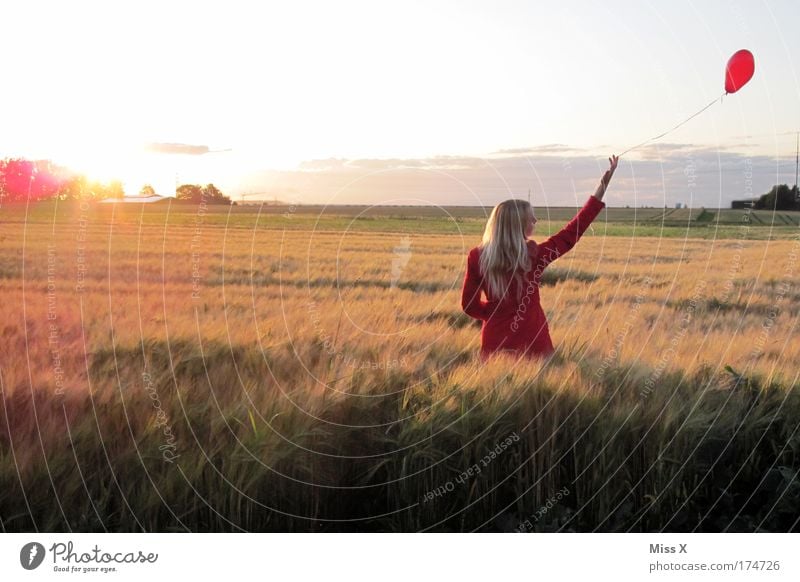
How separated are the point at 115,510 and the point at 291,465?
595 millimetres

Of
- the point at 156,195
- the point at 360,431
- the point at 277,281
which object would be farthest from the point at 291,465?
the point at 277,281

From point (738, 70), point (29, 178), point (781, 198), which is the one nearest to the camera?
point (29, 178)

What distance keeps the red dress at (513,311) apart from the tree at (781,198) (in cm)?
143

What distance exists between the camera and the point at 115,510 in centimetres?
245

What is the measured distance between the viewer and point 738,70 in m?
3.08

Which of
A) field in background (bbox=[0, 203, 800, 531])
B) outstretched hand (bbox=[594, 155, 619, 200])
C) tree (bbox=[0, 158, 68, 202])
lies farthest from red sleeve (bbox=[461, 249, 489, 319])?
tree (bbox=[0, 158, 68, 202])

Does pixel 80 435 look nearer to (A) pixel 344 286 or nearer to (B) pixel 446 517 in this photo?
(B) pixel 446 517

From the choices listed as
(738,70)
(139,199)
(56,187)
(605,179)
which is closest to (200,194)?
(139,199)

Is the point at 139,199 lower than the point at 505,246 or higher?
higher

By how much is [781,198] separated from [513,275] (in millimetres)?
1784

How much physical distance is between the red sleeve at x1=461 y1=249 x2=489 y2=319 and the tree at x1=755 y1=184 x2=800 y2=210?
1701 mm

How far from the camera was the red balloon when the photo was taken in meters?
3.07

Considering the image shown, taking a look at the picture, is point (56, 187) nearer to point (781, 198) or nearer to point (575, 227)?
point (575, 227)

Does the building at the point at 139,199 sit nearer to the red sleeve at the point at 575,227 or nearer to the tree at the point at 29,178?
the tree at the point at 29,178
